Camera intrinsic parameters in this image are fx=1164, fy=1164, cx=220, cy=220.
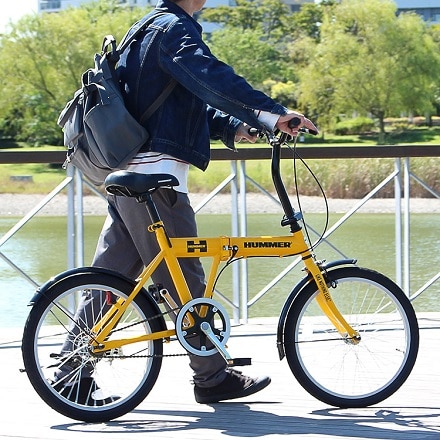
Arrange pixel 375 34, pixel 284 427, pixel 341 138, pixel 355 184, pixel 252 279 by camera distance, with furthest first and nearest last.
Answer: pixel 375 34
pixel 341 138
pixel 355 184
pixel 252 279
pixel 284 427

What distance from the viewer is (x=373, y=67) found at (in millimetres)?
63250

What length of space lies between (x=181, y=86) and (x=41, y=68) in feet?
185

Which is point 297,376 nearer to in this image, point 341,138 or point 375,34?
point 341,138

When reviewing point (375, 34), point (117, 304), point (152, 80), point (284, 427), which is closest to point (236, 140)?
point (152, 80)

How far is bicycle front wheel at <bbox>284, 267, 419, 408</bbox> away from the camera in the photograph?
341cm

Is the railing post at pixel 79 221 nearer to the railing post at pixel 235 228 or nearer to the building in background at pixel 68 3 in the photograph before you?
the railing post at pixel 235 228

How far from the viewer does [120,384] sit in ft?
11.2

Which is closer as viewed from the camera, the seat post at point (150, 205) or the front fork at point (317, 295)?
the seat post at point (150, 205)

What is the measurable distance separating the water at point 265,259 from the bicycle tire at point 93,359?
4.06 meters

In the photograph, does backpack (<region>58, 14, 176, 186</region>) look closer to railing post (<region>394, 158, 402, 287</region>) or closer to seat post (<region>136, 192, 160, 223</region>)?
seat post (<region>136, 192, 160, 223</region>)

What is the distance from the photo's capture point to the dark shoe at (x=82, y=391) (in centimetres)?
335

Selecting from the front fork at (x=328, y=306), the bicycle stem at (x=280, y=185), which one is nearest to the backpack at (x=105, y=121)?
the bicycle stem at (x=280, y=185)

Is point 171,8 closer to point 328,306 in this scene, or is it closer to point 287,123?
point 287,123

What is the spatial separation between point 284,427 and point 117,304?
0.58m
